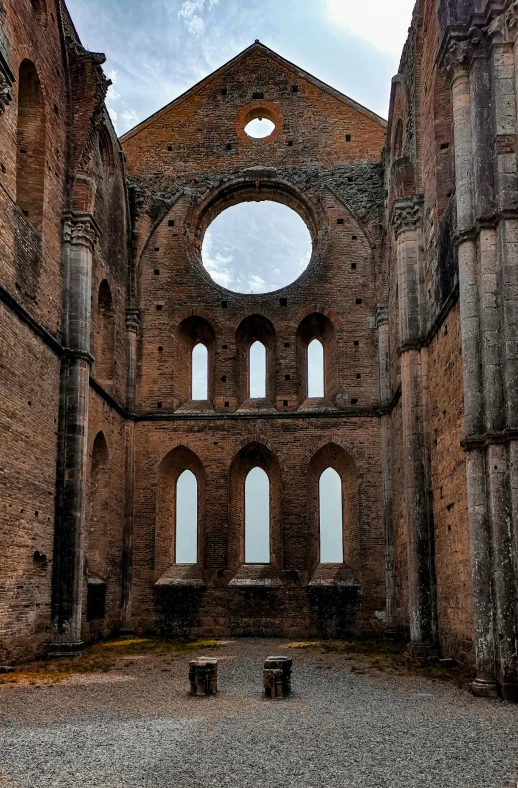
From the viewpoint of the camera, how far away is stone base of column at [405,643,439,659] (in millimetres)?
12602

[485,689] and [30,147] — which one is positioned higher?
[30,147]

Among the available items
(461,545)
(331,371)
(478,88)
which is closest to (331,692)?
(461,545)

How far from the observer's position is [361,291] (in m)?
18.7

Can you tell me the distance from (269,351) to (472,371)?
9.85 metres

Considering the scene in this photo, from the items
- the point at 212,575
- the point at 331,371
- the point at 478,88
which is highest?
the point at 478,88

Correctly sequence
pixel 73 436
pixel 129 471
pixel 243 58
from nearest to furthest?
pixel 73 436 → pixel 129 471 → pixel 243 58

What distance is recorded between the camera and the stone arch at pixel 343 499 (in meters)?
17.5

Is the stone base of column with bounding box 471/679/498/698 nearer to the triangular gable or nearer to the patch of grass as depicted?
the patch of grass

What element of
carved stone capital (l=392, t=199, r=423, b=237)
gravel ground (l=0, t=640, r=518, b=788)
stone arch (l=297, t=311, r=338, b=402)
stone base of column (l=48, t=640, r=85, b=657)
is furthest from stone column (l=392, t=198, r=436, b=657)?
stone base of column (l=48, t=640, r=85, b=657)

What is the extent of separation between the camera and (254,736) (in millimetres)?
6953

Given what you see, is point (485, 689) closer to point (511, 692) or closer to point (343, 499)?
point (511, 692)

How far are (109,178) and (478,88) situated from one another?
977 cm

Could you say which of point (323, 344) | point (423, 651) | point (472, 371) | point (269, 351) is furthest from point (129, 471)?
point (472, 371)

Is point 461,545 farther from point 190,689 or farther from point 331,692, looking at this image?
point 190,689
